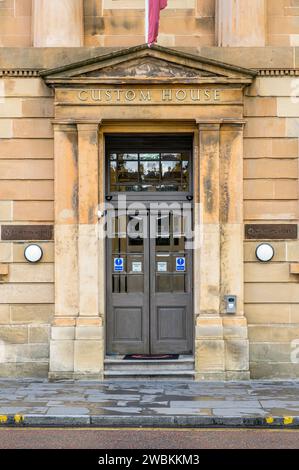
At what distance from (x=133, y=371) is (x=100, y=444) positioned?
412 centimetres

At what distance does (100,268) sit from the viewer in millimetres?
13641

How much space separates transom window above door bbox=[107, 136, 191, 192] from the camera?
1423cm

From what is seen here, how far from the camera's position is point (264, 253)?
13516 mm

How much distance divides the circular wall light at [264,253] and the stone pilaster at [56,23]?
494 cm

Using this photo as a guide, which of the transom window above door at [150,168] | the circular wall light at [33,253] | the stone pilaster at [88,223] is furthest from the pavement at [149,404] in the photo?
the transom window above door at [150,168]

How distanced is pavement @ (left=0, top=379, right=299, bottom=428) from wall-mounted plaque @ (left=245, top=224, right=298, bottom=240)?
2569 millimetres

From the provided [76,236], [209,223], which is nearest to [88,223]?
[76,236]

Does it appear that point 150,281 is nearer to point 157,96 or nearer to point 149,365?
point 149,365

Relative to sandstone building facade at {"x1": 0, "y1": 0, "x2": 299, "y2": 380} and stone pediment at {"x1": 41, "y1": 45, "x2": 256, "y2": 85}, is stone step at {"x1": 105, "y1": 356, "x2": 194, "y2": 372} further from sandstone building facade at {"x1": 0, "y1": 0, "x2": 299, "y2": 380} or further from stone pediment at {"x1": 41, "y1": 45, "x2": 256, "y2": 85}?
stone pediment at {"x1": 41, "y1": 45, "x2": 256, "y2": 85}

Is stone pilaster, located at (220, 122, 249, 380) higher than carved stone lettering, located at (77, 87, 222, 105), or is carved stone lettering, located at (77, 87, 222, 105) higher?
carved stone lettering, located at (77, 87, 222, 105)

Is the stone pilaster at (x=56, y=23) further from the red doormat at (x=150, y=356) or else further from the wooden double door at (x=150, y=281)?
the red doormat at (x=150, y=356)

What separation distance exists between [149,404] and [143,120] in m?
5.11

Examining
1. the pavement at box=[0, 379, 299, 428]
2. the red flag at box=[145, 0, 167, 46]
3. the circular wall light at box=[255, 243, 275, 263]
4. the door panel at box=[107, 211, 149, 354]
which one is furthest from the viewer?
the door panel at box=[107, 211, 149, 354]

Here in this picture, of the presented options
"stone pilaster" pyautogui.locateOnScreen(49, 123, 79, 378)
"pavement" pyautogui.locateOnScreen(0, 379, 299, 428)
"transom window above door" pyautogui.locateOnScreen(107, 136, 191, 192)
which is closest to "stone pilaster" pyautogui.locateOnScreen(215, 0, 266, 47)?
"transom window above door" pyautogui.locateOnScreen(107, 136, 191, 192)
